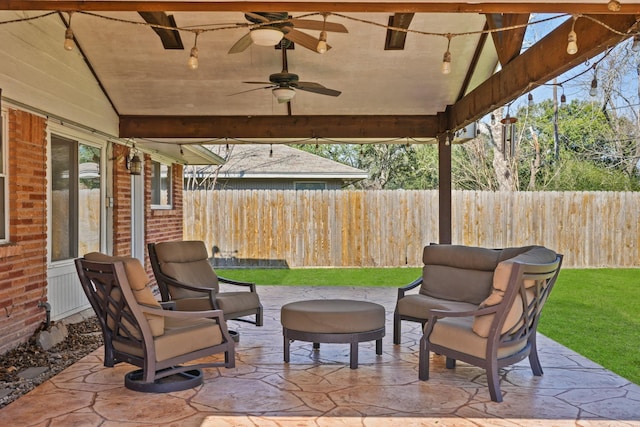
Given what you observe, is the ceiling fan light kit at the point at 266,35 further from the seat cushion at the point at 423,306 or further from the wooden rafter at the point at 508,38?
the seat cushion at the point at 423,306

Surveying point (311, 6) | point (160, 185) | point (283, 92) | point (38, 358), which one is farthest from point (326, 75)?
point (160, 185)

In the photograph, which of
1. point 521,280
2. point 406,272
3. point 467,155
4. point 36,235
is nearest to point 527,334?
point 521,280

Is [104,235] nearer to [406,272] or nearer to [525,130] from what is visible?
[406,272]

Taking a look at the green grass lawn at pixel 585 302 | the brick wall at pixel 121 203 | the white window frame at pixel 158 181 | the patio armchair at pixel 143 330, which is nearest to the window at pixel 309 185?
the green grass lawn at pixel 585 302

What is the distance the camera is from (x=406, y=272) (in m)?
11.7

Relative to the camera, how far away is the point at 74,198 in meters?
6.73

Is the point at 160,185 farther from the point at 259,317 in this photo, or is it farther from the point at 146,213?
the point at 259,317

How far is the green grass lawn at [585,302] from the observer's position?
555 cm

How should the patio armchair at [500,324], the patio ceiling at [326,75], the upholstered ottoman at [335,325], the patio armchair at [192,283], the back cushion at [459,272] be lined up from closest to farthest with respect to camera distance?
the patio armchair at [500,324]
the upholstered ottoman at [335,325]
the back cushion at [459,272]
the patio armchair at [192,283]
the patio ceiling at [326,75]

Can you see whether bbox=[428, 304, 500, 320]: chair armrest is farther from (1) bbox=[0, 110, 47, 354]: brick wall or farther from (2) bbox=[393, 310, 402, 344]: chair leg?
(1) bbox=[0, 110, 47, 354]: brick wall

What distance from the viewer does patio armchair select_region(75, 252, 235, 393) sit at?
3898 mm

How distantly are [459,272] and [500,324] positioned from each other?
6.22 ft

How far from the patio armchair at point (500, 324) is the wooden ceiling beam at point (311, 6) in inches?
63.6

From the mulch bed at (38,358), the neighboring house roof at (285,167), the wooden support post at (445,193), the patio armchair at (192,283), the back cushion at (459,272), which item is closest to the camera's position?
the mulch bed at (38,358)
